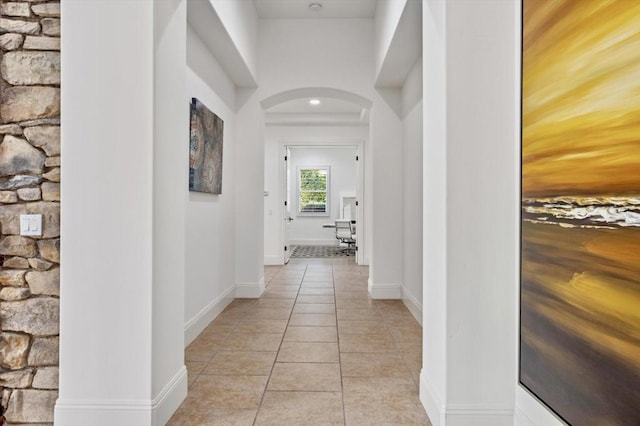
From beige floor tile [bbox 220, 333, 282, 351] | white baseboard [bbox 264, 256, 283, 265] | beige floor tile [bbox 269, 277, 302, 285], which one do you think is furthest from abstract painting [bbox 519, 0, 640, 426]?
white baseboard [bbox 264, 256, 283, 265]

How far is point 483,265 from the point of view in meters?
1.90

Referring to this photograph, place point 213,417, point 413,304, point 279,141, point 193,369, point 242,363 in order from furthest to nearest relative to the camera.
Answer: point 279,141 → point 413,304 → point 242,363 → point 193,369 → point 213,417

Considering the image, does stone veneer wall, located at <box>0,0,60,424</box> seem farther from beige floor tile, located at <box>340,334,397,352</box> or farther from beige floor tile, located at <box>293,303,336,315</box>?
beige floor tile, located at <box>293,303,336,315</box>

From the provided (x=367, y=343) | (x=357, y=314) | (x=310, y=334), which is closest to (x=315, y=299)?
(x=357, y=314)

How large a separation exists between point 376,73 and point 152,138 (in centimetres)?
322

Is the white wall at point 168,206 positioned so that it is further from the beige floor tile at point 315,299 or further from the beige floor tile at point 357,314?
the beige floor tile at point 315,299

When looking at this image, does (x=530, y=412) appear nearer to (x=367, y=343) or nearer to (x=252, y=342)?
(x=367, y=343)

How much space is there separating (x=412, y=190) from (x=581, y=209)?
2.99m

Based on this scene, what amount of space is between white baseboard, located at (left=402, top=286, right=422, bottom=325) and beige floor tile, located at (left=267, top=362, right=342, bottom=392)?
4.44ft

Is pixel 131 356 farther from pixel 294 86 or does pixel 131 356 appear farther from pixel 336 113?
pixel 336 113

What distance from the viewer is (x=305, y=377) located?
259 cm

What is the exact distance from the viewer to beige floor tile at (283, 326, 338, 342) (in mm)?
3354

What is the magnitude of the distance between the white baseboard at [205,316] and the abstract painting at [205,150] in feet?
3.40

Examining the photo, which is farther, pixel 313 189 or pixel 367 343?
pixel 313 189
